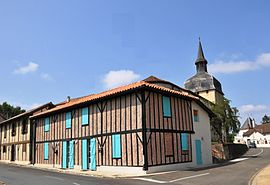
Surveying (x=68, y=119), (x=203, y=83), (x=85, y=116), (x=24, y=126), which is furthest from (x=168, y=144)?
(x=203, y=83)

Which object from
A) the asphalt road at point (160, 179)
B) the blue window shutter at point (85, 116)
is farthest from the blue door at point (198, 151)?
the blue window shutter at point (85, 116)

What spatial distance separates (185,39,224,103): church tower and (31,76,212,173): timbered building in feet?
107

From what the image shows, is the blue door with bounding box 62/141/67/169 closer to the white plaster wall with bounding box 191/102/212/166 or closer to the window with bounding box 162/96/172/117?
the window with bounding box 162/96/172/117

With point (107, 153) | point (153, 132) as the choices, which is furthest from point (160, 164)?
point (107, 153)

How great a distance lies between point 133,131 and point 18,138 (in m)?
19.4

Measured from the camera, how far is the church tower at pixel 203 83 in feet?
180

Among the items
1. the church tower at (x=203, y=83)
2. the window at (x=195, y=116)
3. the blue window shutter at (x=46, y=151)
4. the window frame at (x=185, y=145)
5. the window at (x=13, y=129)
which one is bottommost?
the blue window shutter at (x=46, y=151)

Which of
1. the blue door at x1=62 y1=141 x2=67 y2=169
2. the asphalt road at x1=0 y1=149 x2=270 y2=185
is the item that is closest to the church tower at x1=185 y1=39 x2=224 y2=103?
the blue door at x1=62 y1=141 x2=67 y2=169

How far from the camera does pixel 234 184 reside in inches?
432

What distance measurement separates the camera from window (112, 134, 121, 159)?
1739 cm

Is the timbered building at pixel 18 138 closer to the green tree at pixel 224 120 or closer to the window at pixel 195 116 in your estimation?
the window at pixel 195 116

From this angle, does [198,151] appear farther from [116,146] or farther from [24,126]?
[24,126]

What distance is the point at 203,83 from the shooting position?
185 ft

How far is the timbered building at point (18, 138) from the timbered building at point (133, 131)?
609 cm
